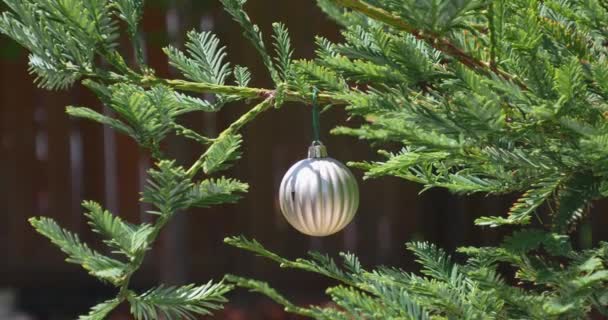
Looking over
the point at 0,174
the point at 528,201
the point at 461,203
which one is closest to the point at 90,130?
the point at 0,174

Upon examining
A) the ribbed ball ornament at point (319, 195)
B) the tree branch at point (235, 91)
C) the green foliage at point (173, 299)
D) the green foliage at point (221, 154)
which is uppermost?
the tree branch at point (235, 91)

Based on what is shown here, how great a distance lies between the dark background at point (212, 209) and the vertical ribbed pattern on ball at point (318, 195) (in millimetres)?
4066

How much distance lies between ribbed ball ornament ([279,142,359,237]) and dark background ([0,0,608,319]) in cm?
406

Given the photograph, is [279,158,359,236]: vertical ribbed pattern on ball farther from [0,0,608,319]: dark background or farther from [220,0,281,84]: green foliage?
[0,0,608,319]: dark background

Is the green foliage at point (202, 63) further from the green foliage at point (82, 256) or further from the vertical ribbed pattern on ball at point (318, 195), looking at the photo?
the green foliage at point (82, 256)

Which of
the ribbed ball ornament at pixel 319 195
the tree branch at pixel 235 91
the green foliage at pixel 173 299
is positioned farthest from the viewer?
the ribbed ball ornament at pixel 319 195

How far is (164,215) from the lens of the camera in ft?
3.17

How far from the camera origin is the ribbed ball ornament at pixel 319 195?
4.63 feet

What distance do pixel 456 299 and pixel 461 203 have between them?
4.80 m

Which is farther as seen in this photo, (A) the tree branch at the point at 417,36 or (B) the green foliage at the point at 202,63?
(B) the green foliage at the point at 202,63

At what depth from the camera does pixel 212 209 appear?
5.93m

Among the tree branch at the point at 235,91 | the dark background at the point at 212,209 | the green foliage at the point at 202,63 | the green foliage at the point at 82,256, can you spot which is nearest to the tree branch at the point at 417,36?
the tree branch at the point at 235,91

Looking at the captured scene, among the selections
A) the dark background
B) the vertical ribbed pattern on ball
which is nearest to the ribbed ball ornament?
the vertical ribbed pattern on ball

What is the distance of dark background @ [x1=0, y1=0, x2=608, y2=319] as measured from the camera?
19.4 feet
